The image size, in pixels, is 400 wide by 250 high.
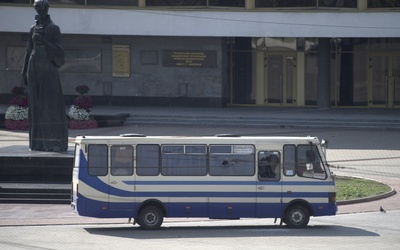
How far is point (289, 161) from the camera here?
2056 cm

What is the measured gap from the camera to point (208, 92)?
43062mm

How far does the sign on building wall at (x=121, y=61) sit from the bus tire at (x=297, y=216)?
2384 centimetres

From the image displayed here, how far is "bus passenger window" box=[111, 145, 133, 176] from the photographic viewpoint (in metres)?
20.4

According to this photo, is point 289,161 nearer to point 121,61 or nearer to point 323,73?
point 323,73

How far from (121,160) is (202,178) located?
182 cm

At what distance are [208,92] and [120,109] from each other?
4132 millimetres

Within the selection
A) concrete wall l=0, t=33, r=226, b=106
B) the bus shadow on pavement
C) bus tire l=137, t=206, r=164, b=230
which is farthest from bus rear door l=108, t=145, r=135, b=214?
concrete wall l=0, t=33, r=226, b=106

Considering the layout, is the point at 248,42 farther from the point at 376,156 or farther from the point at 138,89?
the point at 376,156

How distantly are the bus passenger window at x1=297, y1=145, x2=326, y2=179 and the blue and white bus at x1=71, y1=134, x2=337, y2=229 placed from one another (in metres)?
0.02

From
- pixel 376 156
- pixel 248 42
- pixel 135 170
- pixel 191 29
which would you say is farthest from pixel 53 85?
pixel 248 42

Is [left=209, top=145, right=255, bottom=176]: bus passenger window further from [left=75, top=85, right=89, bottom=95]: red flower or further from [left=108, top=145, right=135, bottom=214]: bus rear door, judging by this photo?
Answer: [left=75, top=85, right=89, bottom=95]: red flower

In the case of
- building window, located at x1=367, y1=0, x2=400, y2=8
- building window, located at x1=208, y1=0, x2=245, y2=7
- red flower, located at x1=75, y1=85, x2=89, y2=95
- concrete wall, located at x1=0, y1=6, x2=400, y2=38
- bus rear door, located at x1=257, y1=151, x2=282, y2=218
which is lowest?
bus rear door, located at x1=257, y1=151, x2=282, y2=218

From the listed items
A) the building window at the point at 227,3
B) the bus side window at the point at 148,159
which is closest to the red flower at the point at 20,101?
the building window at the point at 227,3

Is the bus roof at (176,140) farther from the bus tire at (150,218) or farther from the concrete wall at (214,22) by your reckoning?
the concrete wall at (214,22)
